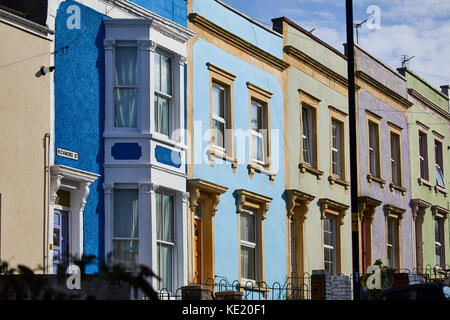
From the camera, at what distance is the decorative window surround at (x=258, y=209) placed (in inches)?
920

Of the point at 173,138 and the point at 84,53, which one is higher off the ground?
the point at 84,53

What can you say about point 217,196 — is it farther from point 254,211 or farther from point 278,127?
point 278,127

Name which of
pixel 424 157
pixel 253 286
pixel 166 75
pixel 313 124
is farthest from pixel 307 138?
pixel 424 157

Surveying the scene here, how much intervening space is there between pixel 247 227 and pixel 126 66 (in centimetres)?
613

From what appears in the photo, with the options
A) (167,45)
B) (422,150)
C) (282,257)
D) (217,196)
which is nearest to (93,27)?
(167,45)

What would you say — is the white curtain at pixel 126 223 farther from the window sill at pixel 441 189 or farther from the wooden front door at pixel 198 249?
the window sill at pixel 441 189

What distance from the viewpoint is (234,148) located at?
23.3 m

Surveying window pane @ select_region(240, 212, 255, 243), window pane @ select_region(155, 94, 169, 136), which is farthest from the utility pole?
window pane @ select_region(155, 94, 169, 136)

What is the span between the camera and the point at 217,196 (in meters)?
22.4

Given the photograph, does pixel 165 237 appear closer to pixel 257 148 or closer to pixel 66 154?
pixel 66 154

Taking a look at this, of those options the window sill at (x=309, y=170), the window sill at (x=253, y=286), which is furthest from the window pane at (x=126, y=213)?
the window sill at (x=309, y=170)

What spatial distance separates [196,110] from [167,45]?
198 centimetres

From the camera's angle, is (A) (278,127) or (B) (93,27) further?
(A) (278,127)

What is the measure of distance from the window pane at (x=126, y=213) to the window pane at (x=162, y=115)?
1633mm
